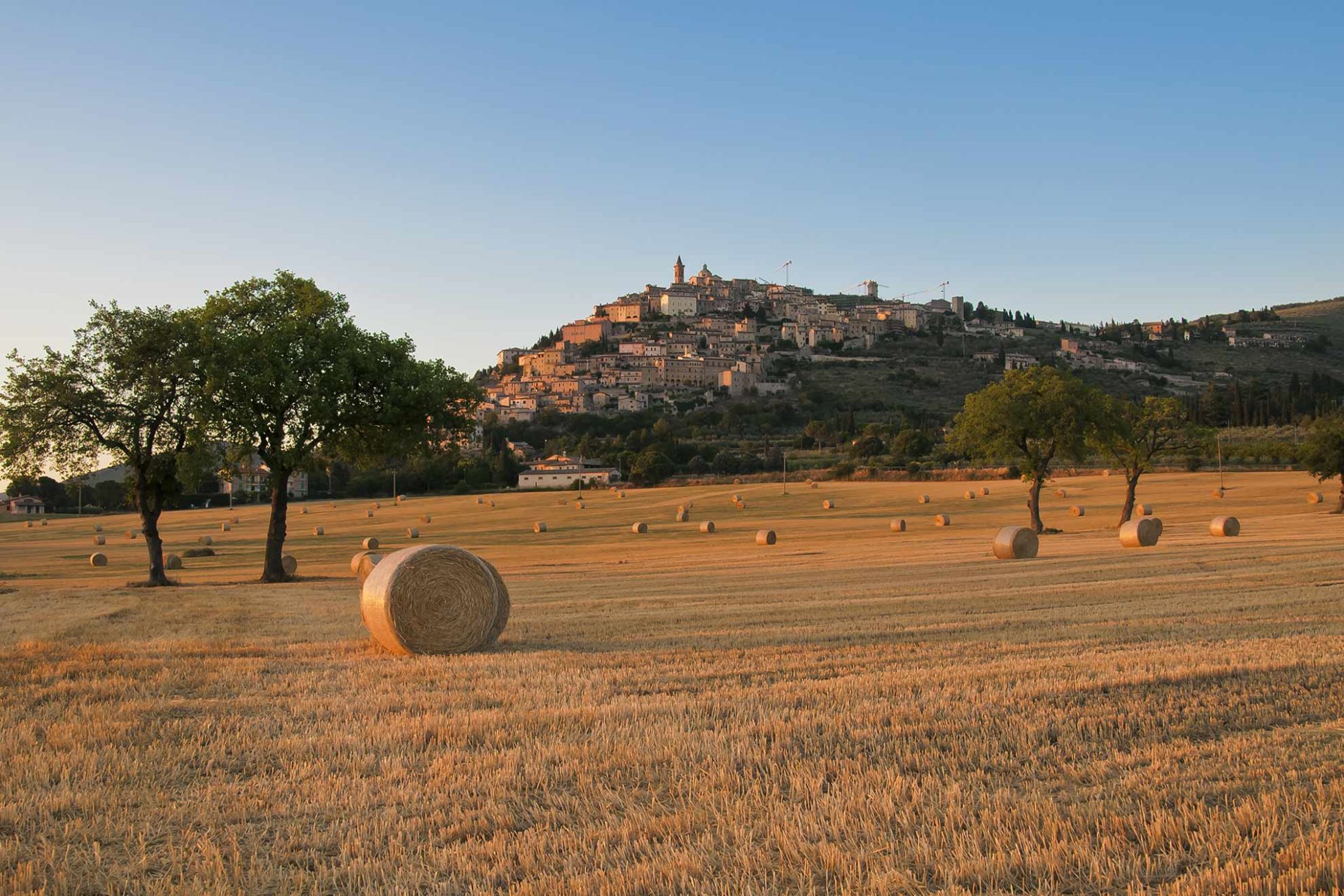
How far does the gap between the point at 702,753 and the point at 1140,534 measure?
96.2ft

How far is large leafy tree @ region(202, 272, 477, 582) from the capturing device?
30188 mm

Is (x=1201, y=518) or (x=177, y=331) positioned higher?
(x=177, y=331)

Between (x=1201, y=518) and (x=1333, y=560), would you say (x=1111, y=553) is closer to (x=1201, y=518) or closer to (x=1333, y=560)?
(x=1333, y=560)

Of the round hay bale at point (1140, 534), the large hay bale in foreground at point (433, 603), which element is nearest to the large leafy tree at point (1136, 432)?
the round hay bale at point (1140, 534)

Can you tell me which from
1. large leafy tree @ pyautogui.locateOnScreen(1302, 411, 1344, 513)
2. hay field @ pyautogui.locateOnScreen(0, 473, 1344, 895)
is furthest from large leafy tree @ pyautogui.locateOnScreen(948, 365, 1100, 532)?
hay field @ pyautogui.locateOnScreen(0, 473, 1344, 895)

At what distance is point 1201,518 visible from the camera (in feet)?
162

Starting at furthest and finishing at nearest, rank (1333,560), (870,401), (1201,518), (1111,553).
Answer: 1. (870,401)
2. (1201,518)
3. (1111,553)
4. (1333,560)

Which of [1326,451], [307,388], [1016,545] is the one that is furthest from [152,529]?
[1326,451]

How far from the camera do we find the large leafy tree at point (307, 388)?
3019 cm

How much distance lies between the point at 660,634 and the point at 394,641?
337cm

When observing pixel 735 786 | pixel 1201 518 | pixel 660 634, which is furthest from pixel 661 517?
pixel 735 786

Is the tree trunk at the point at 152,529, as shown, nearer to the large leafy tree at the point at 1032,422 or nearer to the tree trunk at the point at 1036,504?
the large leafy tree at the point at 1032,422

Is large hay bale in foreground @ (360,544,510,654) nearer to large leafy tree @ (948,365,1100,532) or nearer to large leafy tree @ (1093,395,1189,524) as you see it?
large leafy tree @ (948,365,1100,532)

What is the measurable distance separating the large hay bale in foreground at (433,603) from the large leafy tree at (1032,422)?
33196mm
